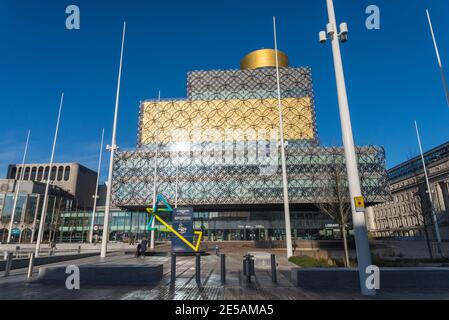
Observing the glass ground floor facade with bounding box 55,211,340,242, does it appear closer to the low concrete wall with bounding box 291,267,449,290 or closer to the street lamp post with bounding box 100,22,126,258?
the street lamp post with bounding box 100,22,126,258

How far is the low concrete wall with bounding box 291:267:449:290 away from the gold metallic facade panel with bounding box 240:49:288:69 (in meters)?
84.2

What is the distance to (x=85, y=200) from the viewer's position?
396 ft

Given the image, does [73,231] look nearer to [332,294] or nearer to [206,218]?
[206,218]

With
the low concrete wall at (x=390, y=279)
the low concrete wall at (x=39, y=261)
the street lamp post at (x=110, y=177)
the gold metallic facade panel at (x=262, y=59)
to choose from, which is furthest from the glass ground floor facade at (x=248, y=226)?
the low concrete wall at (x=390, y=279)

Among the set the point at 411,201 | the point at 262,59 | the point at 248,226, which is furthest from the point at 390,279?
the point at 411,201

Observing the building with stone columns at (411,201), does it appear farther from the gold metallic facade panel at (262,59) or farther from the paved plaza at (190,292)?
the paved plaza at (190,292)

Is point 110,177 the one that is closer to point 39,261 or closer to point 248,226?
point 39,261

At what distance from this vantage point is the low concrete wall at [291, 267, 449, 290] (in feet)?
29.9

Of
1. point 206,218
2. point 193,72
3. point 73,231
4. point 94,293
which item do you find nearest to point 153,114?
point 193,72

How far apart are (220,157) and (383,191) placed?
1378 inches

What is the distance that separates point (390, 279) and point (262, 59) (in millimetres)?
87592

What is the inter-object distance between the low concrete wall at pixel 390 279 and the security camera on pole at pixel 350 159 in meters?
1.02

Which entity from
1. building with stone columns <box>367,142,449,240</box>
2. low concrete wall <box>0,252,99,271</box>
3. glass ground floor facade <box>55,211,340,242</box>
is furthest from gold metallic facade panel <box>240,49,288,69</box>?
low concrete wall <box>0,252,99,271</box>

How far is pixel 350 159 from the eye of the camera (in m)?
9.11
